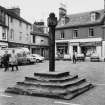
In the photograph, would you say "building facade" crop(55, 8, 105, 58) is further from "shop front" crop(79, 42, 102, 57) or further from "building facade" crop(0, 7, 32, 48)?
"building facade" crop(0, 7, 32, 48)

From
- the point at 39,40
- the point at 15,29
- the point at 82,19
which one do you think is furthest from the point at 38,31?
the point at 15,29

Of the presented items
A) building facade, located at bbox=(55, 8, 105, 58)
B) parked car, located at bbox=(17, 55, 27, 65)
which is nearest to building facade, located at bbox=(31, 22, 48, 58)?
building facade, located at bbox=(55, 8, 105, 58)

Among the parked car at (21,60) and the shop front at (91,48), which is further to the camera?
the shop front at (91,48)

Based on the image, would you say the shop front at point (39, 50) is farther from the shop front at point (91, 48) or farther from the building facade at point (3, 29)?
the building facade at point (3, 29)

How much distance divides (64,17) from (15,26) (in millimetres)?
10711

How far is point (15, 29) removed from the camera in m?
35.6

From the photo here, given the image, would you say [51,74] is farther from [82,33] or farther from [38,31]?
[38,31]

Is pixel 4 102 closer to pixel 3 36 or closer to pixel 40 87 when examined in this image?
pixel 40 87

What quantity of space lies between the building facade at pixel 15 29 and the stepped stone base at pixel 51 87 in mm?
24439

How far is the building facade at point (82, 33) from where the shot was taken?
119ft

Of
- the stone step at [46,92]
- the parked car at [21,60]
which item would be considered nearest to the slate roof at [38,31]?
the parked car at [21,60]

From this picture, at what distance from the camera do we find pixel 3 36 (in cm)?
3200

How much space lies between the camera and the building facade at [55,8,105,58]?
119 ft

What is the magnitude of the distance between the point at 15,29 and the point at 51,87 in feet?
93.8
